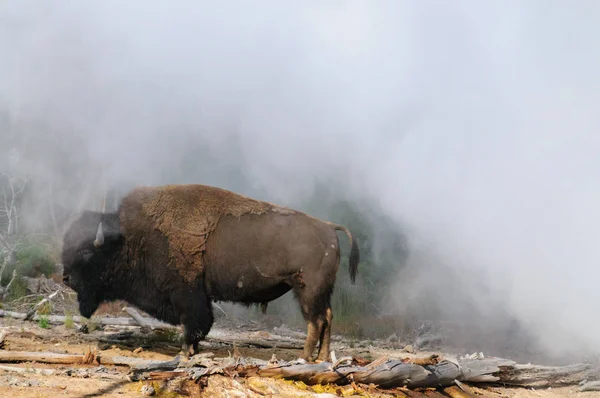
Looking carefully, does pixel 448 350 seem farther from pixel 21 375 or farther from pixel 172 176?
pixel 172 176

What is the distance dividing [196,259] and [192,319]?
745mm

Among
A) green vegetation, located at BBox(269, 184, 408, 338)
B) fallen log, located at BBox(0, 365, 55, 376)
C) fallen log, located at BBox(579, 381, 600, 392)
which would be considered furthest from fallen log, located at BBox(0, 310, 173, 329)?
fallen log, located at BBox(579, 381, 600, 392)

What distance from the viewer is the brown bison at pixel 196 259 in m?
6.81

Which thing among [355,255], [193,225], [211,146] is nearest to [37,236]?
[211,146]

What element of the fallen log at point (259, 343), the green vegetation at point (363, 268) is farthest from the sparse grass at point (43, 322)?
the green vegetation at point (363, 268)

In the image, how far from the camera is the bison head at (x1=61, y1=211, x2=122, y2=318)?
6941 millimetres

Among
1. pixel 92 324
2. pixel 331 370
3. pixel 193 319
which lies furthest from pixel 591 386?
pixel 92 324

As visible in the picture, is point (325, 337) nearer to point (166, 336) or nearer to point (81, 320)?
point (166, 336)

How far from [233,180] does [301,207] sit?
7.12ft

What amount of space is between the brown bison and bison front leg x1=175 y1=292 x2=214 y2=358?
0.04ft

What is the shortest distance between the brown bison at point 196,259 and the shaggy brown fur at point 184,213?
13 millimetres

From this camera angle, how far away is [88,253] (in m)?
6.95

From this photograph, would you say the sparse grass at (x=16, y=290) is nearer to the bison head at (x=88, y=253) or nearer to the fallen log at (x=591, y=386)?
the bison head at (x=88, y=253)

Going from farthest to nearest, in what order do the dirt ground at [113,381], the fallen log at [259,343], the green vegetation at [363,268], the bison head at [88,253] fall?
the green vegetation at [363,268] < the fallen log at [259,343] < the bison head at [88,253] < the dirt ground at [113,381]
